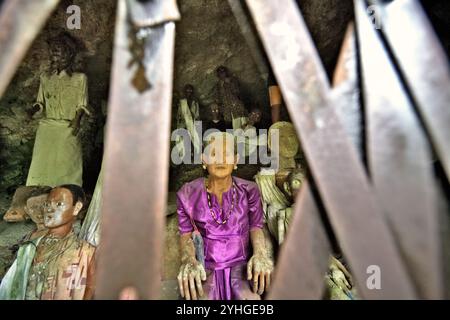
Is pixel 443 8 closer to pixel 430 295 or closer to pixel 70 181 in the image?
pixel 430 295

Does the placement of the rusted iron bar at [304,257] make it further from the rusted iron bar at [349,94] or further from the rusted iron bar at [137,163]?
the rusted iron bar at [137,163]

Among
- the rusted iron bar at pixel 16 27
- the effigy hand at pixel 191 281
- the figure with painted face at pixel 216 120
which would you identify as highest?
the figure with painted face at pixel 216 120

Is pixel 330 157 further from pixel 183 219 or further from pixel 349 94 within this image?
pixel 183 219

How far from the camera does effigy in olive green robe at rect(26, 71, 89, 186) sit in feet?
11.5

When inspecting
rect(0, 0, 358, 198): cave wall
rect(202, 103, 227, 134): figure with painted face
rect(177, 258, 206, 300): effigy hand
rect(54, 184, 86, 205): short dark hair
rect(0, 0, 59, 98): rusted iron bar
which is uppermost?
rect(0, 0, 358, 198): cave wall

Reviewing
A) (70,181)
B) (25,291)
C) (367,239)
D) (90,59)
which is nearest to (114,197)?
(367,239)

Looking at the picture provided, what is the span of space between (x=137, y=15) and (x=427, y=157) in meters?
0.99

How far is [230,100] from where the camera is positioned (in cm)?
421

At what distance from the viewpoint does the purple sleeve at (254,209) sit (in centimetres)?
259

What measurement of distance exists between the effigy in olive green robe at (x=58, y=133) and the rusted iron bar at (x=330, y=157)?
9.69 feet

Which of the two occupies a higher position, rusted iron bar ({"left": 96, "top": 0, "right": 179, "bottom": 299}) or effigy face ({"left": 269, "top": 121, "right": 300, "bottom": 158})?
effigy face ({"left": 269, "top": 121, "right": 300, "bottom": 158})

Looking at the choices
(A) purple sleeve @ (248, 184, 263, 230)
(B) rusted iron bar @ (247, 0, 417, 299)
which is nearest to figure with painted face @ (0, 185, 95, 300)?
(A) purple sleeve @ (248, 184, 263, 230)

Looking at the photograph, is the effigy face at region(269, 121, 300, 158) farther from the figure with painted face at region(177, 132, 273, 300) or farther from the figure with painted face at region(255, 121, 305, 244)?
the figure with painted face at region(177, 132, 273, 300)

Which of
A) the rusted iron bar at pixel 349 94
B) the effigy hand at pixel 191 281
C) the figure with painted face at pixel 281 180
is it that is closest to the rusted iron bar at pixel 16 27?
the rusted iron bar at pixel 349 94
